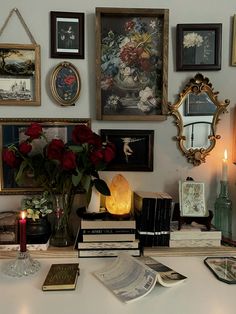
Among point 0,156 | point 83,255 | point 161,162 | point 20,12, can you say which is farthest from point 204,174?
point 20,12

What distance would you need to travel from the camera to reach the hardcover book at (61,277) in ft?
3.31

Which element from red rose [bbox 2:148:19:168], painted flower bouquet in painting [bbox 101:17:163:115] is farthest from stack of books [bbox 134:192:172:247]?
red rose [bbox 2:148:19:168]

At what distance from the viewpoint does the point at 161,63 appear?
55.3 inches

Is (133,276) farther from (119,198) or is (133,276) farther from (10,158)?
(10,158)

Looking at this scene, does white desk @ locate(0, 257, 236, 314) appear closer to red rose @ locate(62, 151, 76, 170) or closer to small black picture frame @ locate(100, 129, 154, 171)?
red rose @ locate(62, 151, 76, 170)

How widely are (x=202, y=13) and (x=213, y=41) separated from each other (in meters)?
0.13

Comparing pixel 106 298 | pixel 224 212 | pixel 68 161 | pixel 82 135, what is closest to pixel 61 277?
pixel 106 298

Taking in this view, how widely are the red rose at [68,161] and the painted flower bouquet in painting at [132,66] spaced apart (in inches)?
13.2

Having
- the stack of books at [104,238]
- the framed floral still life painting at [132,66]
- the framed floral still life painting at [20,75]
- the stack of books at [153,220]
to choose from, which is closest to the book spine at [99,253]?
the stack of books at [104,238]

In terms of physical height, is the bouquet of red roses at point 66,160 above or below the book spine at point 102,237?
above

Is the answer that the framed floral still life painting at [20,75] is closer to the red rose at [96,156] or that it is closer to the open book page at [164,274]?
the red rose at [96,156]

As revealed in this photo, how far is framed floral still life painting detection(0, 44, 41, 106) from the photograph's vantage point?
54.1 inches

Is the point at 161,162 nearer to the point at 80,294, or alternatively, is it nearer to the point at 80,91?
the point at 80,91

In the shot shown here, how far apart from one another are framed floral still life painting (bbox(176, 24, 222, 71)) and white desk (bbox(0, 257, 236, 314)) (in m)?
0.87
